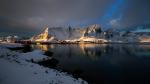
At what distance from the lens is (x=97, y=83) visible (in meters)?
29.2

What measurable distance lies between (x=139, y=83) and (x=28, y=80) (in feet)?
73.2

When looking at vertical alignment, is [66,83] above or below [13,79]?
below

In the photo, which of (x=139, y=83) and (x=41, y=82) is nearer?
(x=41, y=82)

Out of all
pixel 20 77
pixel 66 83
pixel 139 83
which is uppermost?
pixel 20 77

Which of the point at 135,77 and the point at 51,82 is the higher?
the point at 51,82

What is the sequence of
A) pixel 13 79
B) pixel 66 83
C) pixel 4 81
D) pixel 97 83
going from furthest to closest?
1. pixel 97 83
2. pixel 66 83
3. pixel 13 79
4. pixel 4 81

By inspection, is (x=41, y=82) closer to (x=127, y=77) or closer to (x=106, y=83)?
(x=106, y=83)

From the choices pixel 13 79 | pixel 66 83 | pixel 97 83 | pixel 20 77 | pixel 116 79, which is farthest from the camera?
pixel 116 79

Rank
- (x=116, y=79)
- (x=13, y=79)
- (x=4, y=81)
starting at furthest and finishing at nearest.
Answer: (x=116, y=79) < (x=13, y=79) < (x=4, y=81)

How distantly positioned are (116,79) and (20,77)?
21.7 meters

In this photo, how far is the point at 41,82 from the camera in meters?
17.5

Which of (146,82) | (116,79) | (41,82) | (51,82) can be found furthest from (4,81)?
(146,82)

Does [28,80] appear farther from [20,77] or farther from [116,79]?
[116,79]

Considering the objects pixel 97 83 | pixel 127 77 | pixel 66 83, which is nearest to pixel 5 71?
pixel 66 83
